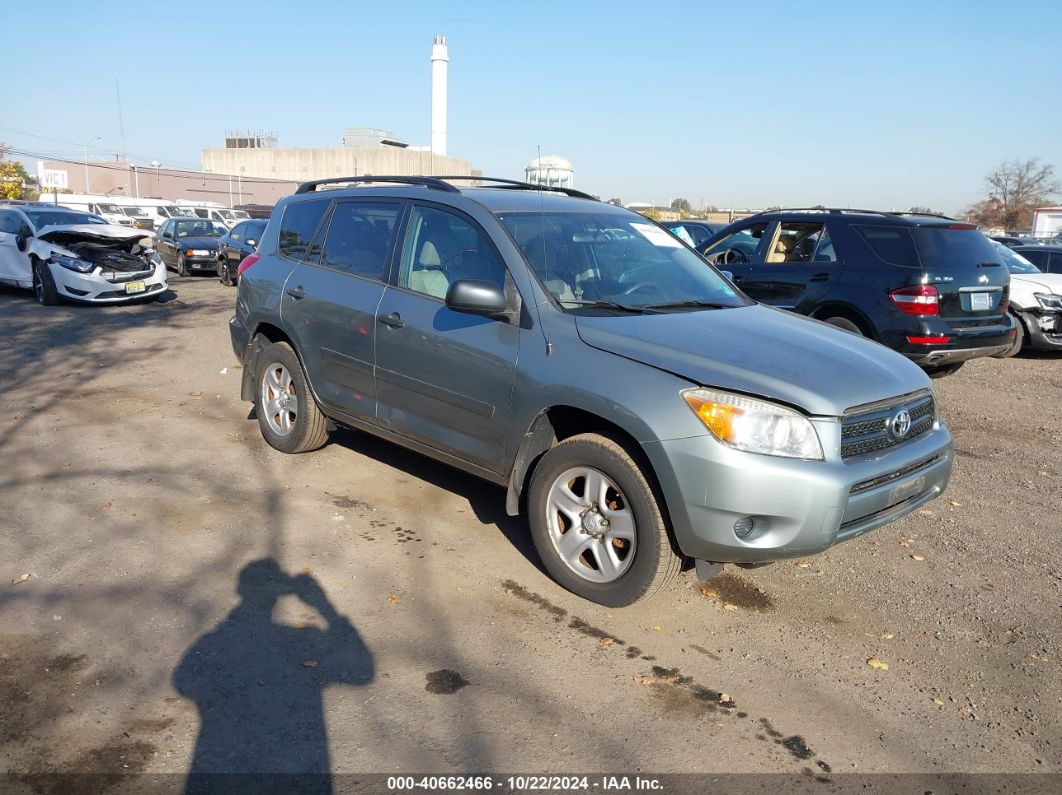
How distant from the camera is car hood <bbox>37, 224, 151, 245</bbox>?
595 inches

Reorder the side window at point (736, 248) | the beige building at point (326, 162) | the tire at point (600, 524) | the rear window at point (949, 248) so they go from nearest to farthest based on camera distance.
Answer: the tire at point (600, 524) → the rear window at point (949, 248) → the side window at point (736, 248) → the beige building at point (326, 162)

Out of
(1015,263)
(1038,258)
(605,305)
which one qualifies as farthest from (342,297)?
(1038,258)

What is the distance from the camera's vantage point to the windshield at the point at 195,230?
2331 cm

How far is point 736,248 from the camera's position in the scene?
10219 millimetres

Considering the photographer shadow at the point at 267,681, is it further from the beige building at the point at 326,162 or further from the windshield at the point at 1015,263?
the beige building at the point at 326,162

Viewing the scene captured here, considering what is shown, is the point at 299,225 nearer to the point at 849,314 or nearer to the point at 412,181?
the point at 412,181

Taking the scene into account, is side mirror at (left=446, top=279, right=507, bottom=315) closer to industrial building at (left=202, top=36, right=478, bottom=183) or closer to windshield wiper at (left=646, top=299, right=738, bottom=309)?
windshield wiper at (left=646, top=299, right=738, bottom=309)

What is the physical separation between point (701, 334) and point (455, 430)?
1463mm

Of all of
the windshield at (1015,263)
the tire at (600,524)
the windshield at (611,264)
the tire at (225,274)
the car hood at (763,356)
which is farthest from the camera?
the tire at (225,274)

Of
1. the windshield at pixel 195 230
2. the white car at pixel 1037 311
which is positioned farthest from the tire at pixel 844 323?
the windshield at pixel 195 230

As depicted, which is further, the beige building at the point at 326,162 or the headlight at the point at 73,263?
the beige building at the point at 326,162

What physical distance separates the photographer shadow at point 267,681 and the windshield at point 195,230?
68.6ft

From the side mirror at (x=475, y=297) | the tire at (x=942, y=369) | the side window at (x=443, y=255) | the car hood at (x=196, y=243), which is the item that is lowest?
the car hood at (x=196, y=243)

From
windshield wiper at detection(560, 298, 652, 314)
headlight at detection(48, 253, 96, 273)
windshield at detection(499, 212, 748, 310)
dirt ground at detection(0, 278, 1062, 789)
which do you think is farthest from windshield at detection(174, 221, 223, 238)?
windshield wiper at detection(560, 298, 652, 314)
